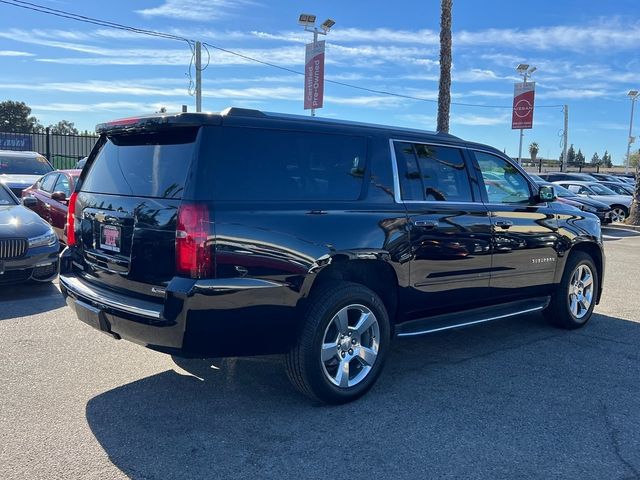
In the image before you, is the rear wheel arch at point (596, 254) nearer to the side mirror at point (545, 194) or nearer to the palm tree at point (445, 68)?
the side mirror at point (545, 194)

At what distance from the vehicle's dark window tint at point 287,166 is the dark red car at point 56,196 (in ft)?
20.6

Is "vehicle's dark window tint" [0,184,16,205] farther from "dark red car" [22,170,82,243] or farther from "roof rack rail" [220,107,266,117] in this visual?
"roof rack rail" [220,107,266,117]

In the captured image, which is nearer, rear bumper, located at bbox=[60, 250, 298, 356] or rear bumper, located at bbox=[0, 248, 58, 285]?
rear bumper, located at bbox=[60, 250, 298, 356]

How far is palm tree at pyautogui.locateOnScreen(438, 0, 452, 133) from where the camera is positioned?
17.0 m

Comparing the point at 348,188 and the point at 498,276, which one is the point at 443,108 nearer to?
the point at 498,276

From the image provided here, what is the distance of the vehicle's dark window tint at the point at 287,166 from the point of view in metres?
3.63

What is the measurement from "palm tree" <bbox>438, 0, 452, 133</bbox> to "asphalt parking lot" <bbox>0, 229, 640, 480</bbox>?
12878 millimetres

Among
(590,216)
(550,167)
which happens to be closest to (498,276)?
(590,216)

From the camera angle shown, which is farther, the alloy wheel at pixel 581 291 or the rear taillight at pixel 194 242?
the alloy wheel at pixel 581 291

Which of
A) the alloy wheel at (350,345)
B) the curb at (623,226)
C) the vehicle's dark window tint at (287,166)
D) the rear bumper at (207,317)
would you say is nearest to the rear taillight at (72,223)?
the rear bumper at (207,317)

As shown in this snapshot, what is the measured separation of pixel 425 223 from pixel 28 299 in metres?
4.94

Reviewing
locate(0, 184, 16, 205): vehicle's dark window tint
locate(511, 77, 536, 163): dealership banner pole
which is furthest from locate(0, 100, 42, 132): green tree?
locate(0, 184, 16, 205): vehicle's dark window tint

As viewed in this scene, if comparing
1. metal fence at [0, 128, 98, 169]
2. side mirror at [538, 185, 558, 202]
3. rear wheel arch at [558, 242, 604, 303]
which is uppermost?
metal fence at [0, 128, 98, 169]

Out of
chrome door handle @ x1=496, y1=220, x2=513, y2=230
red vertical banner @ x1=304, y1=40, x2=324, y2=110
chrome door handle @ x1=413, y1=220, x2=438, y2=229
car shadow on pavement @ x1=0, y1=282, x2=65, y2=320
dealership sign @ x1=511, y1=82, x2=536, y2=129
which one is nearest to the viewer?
chrome door handle @ x1=413, y1=220, x2=438, y2=229
